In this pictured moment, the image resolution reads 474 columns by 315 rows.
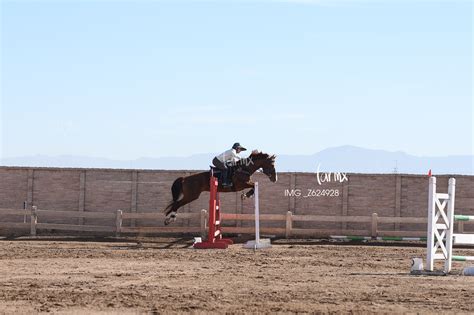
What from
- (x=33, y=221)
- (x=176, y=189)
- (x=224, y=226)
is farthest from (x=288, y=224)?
(x=33, y=221)

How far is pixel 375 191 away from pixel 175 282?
45.5 feet

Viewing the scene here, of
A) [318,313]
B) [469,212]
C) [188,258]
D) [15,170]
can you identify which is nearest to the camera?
[318,313]

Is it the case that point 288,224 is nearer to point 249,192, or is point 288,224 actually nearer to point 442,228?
point 249,192

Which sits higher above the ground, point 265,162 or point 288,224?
point 265,162

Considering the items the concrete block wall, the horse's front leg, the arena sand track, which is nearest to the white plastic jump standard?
the arena sand track

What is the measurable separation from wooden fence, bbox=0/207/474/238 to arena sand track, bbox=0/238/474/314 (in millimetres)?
3469

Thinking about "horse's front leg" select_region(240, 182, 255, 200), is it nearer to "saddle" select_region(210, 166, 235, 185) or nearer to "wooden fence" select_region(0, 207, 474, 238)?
"saddle" select_region(210, 166, 235, 185)

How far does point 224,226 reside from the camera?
2741 cm

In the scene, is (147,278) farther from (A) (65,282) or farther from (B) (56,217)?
(B) (56,217)

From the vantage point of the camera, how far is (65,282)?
14.3m

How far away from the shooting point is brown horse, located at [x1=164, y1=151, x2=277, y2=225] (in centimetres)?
2535

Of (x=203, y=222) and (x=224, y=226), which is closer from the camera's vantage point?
(x=203, y=222)

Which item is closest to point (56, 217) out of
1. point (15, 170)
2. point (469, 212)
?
point (15, 170)

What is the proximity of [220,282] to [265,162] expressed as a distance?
11601 millimetres
